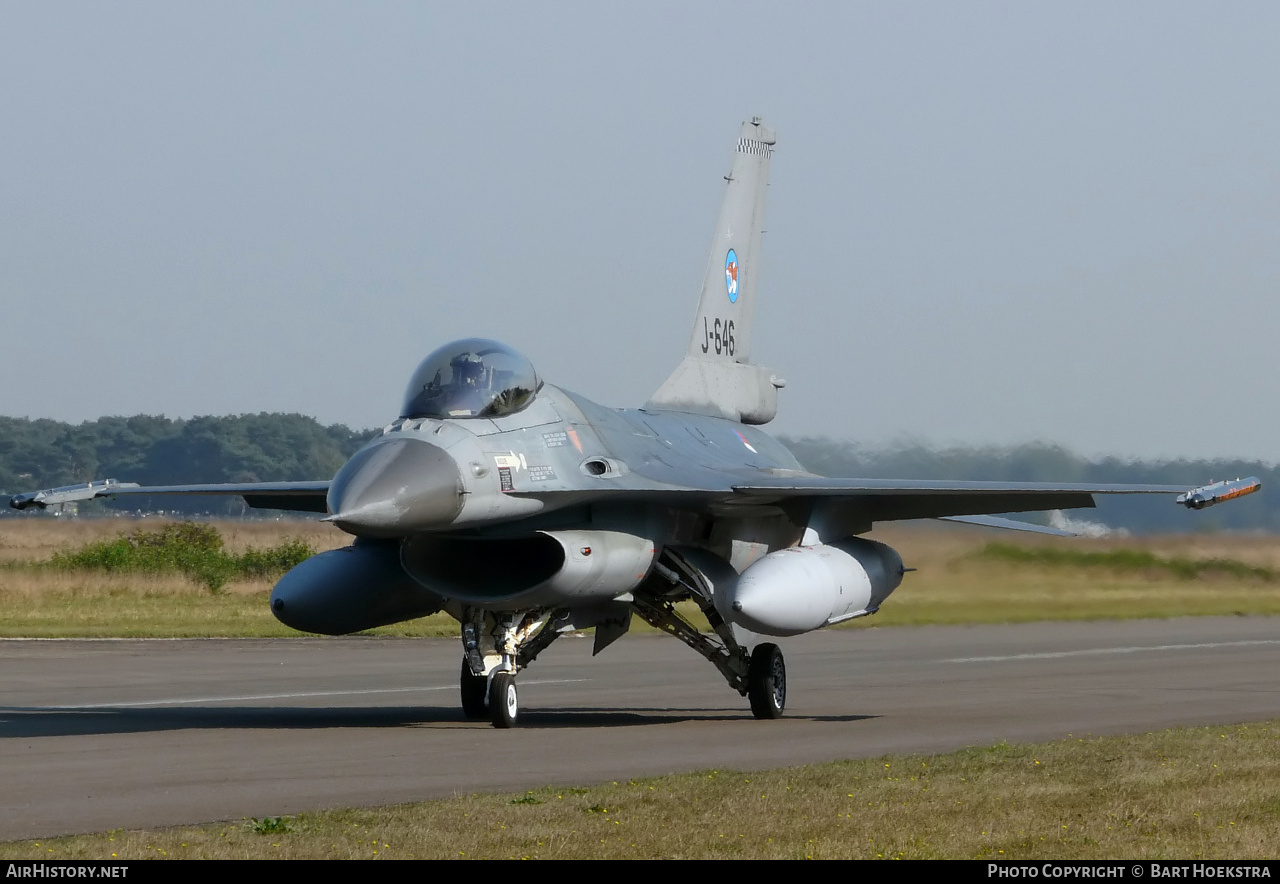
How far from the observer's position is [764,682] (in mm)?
15680

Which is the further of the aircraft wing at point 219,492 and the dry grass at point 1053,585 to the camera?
the dry grass at point 1053,585

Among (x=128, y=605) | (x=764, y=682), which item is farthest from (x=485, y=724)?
(x=128, y=605)

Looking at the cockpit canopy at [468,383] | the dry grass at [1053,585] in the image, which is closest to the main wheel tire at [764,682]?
the cockpit canopy at [468,383]

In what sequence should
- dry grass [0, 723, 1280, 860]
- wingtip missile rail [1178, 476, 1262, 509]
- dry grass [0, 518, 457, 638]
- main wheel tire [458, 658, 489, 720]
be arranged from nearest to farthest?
dry grass [0, 723, 1280, 860] → wingtip missile rail [1178, 476, 1262, 509] → main wheel tire [458, 658, 489, 720] → dry grass [0, 518, 457, 638]

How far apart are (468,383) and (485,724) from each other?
3.16m

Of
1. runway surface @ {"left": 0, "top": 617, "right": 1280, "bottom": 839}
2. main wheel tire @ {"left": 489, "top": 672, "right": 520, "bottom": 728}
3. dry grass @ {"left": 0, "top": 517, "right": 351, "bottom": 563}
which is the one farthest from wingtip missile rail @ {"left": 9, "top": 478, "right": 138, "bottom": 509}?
dry grass @ {"left": 0, "top": 517, "right": 351, "bottom": 563}

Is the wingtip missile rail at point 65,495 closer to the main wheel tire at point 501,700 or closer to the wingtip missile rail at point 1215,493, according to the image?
the main wheel tire at point 501,700

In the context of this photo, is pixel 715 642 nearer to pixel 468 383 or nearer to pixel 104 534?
pixel 468 383

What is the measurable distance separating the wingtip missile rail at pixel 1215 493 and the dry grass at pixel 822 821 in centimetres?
284

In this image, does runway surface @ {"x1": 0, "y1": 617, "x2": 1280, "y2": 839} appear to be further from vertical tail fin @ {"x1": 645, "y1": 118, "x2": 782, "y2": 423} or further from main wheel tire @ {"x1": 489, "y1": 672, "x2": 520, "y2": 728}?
vertical tail fin @ {"x1": 645, "y1": 118, "x2": 782, "y2": 423}

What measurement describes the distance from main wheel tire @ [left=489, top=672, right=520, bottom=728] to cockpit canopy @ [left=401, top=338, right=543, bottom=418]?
2205mm

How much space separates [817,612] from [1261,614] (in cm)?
2164

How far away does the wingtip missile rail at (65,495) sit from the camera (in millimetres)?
14492

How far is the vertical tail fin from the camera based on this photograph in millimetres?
18203
